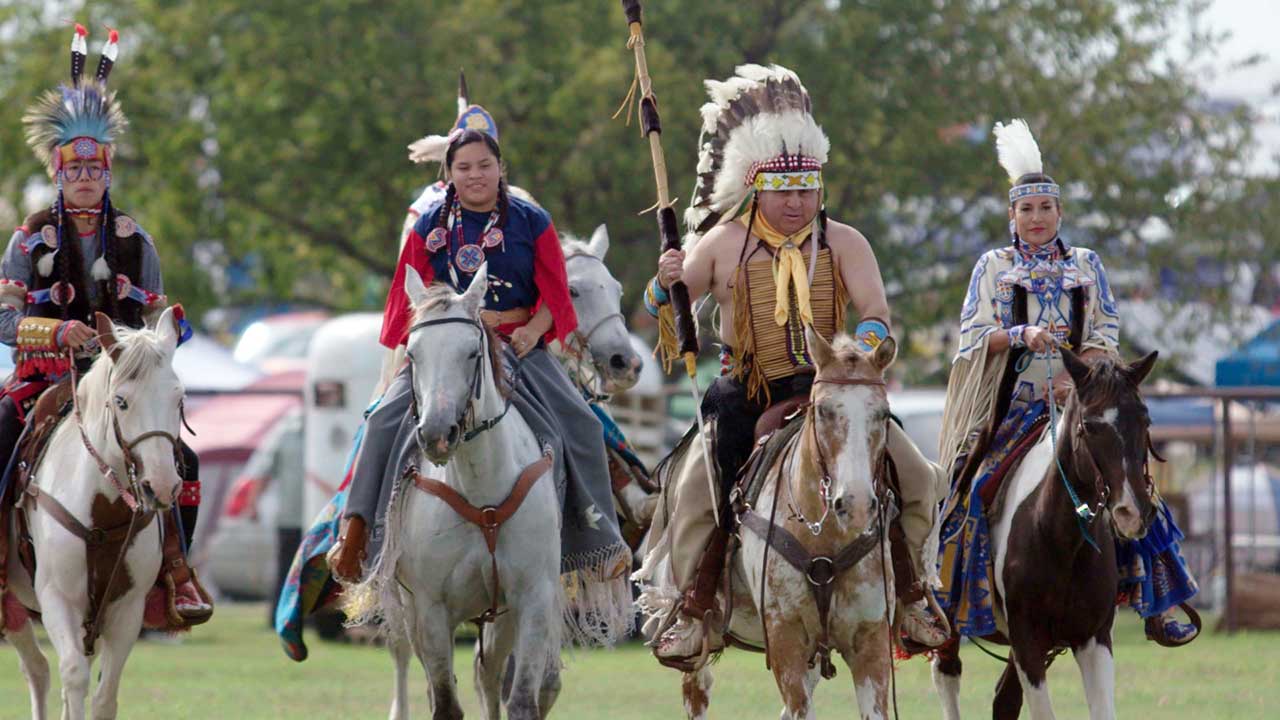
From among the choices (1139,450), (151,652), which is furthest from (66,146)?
(151,652)

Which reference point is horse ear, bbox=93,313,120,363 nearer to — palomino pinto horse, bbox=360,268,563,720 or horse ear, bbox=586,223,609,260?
palomino pinto horse, bbox=360,268,563,720

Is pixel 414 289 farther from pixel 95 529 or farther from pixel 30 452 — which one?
pixel 30 452

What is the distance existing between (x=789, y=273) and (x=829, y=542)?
1.30 m

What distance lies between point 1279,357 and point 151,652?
1159 cm

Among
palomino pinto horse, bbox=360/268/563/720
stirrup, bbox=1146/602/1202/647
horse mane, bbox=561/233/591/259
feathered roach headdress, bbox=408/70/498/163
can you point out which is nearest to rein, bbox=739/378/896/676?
palomino pinto horse, bbox=360/268/563/720

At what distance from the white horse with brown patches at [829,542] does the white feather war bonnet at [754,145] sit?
1261 millimetres

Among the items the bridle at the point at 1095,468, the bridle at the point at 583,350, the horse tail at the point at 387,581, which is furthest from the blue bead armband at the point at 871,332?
the bridle at the point at 583,350

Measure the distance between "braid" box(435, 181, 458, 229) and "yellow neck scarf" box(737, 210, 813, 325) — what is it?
4.71ft

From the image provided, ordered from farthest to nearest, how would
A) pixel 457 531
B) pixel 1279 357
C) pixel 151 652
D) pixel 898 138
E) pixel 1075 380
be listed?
pixel 898 138 → pixel 1279 357 → pixel 151 652 → pixel 1075 380 → pixel 457 531

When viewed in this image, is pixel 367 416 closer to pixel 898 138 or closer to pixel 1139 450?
pixel 1139 450

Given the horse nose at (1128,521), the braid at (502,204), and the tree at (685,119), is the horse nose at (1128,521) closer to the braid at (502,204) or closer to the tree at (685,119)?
the braid at (502,204)

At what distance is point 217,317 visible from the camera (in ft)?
119

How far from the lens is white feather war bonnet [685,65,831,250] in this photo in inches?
374

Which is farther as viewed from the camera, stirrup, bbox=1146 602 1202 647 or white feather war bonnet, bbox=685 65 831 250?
stirrup, bbox=1146 602 1202 647
